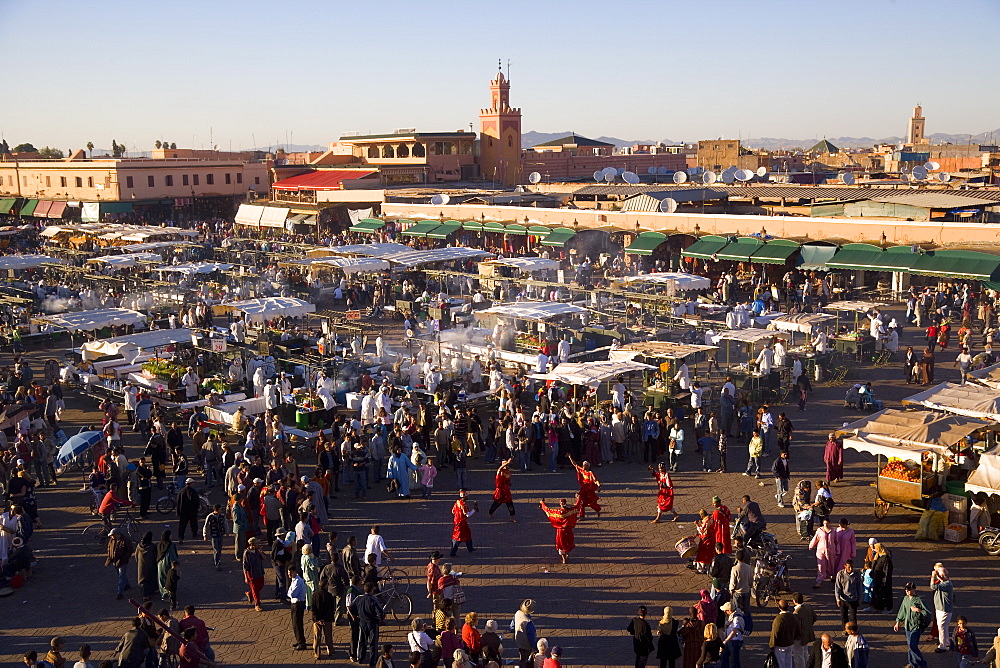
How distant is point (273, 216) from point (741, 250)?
94.8ft

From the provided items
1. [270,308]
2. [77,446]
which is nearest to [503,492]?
[77,446]

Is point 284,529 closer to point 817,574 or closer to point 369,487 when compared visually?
point 369,487

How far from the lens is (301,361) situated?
20016 mm

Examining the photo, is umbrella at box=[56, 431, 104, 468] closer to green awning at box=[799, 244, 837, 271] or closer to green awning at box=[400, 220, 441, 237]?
green awning at box=[799, 244, 837, 271]

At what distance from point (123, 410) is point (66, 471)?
3497 millimetres

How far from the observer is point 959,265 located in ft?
88.2

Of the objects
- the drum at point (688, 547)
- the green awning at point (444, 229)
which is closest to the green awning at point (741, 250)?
the green awning at point (444, 229)

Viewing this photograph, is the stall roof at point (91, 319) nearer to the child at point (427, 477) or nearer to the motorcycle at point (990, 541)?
the child at point (427, 477)

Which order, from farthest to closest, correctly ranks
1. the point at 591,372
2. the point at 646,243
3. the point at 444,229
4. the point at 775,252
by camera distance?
1. the point at 444,229
2. the point at 646,243
3. the point at 775,252
4. the point at 591,372

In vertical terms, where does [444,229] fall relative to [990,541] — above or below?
above

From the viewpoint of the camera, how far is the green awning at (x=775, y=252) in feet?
102

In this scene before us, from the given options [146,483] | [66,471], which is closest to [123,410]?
[66,471]

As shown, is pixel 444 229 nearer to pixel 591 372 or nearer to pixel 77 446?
pixel 591 372

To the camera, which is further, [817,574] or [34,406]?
[34,406]
